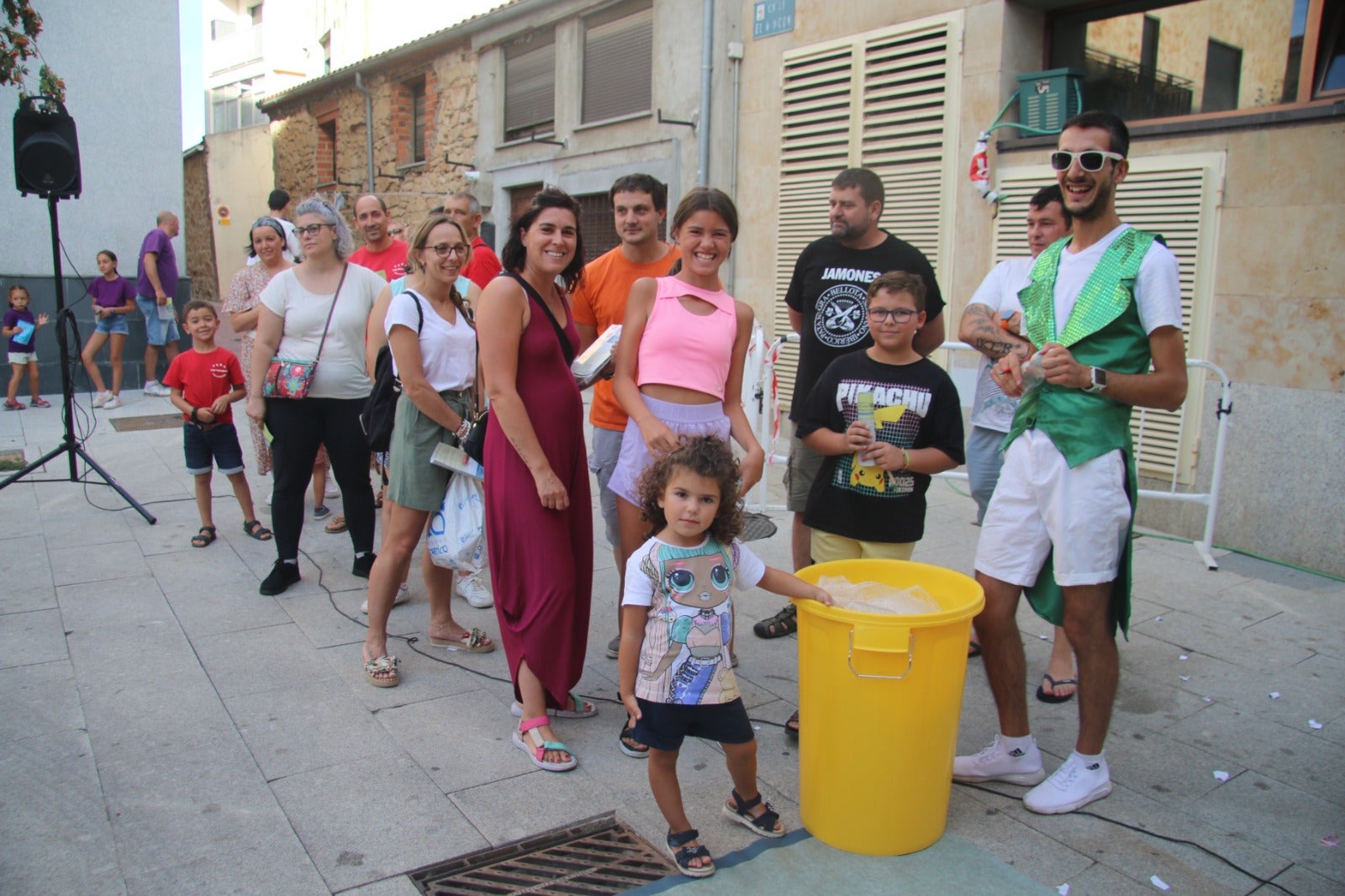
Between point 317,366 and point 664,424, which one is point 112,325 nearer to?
point 317,366

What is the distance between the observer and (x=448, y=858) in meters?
2.58

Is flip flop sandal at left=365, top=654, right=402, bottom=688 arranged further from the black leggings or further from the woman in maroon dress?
the black leggings

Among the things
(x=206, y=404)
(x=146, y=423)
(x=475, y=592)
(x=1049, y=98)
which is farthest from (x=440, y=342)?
(x=146, y=423)

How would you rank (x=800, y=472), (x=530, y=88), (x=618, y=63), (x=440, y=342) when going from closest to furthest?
(x=440, y=342)
(x=800, y=472)
(x=618, y=63)
(x=530, y=88)

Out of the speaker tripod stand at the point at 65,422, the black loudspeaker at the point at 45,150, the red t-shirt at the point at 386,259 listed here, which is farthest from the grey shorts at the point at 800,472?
the black loudspeaker at the point at 45,150

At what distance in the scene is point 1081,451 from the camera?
2.78m

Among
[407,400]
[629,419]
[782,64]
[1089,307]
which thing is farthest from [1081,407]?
[782,64]

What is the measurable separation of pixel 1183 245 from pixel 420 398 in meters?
4.77

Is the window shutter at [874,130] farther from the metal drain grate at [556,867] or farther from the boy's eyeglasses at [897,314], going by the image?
the metal drain grate at [556,867]

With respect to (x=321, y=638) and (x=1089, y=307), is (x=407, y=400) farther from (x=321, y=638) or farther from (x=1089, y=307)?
(x=1089, y=307)

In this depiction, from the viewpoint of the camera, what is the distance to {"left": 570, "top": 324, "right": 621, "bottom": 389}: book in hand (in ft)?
11.0

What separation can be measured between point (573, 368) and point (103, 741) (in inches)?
79.3

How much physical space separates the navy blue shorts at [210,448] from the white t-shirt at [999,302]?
406cm

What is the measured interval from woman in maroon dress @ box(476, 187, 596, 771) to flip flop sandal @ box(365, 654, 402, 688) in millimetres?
651
